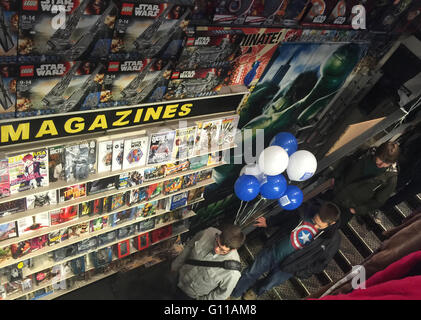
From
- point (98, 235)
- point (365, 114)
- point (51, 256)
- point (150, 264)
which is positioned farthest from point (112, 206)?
point (365, 114)

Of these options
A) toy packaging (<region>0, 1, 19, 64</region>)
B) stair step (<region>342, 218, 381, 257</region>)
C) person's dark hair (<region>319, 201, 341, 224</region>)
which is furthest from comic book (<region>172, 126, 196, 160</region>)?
stair step (<region>342, 218, 381, 257</region>)

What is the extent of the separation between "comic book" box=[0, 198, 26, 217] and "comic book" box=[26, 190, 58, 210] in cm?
4

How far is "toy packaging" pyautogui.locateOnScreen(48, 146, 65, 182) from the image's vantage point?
2.38m

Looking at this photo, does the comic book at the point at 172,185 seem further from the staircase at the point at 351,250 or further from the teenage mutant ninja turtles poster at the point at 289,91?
the staircase at the point at 351,250

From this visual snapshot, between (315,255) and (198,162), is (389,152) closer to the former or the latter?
(315,255)

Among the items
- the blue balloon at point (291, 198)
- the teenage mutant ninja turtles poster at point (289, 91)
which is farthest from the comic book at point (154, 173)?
the blue balloon at point (291, 198)

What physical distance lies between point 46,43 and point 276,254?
351 centimetres

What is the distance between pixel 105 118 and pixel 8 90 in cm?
68

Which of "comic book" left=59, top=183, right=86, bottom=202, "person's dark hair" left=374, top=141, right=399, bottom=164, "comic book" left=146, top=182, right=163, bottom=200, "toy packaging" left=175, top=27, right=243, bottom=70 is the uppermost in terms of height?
"toy packaging" left=175, top=27, right=243, bottom=70

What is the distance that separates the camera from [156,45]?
7.25ft

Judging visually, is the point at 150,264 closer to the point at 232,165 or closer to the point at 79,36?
the point at 232,165

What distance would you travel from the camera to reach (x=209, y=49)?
2.53 metres

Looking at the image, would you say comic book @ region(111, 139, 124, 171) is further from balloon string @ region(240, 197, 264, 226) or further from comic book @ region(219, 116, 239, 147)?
balloon string @ region(240, 197, 264, 226)

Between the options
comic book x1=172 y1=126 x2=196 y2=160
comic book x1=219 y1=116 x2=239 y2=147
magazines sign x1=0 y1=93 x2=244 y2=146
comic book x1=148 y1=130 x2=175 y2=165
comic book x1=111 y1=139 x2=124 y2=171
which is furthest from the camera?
comic book x1=219 y1=116 x2=239 y2=147
